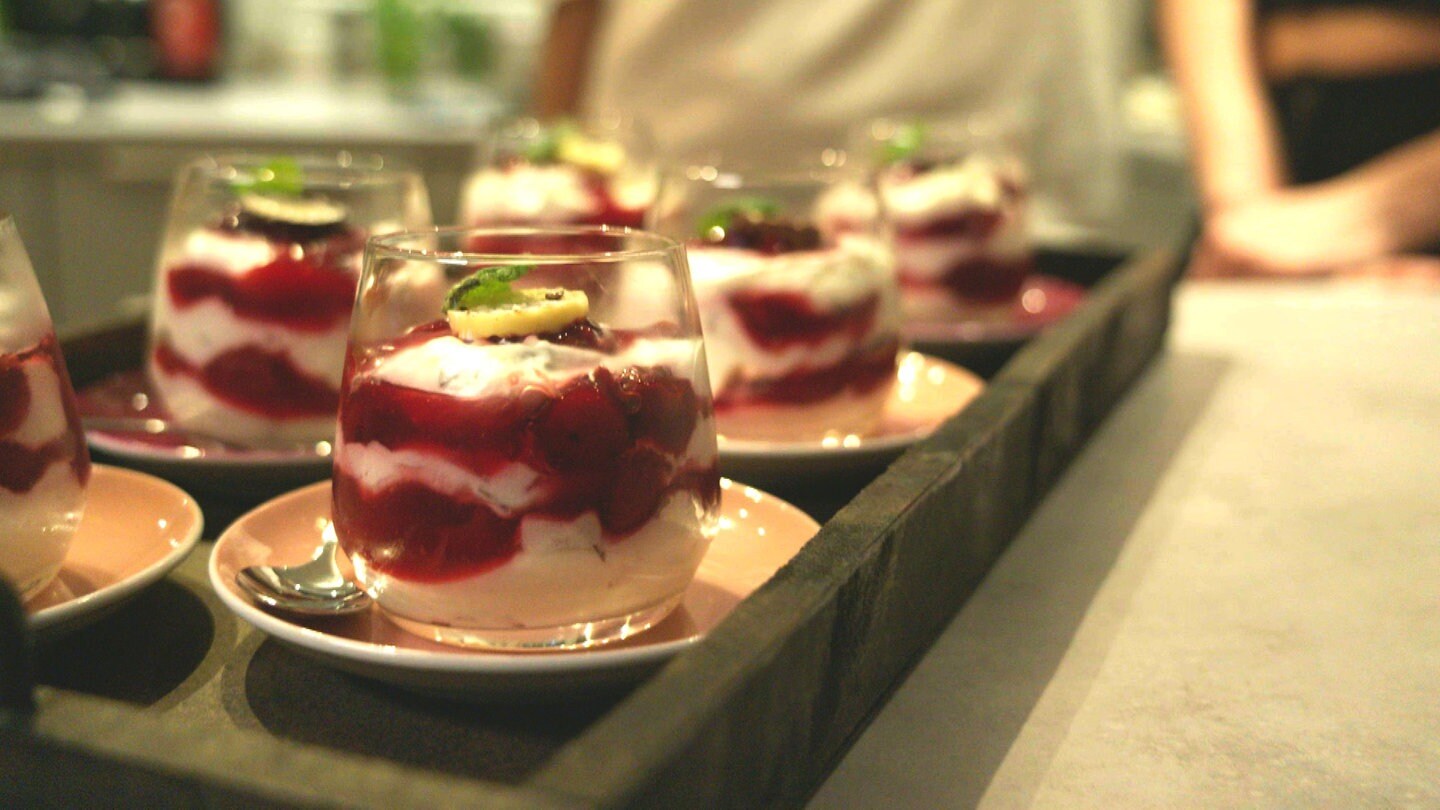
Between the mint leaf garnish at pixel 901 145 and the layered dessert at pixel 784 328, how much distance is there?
1.67 feet

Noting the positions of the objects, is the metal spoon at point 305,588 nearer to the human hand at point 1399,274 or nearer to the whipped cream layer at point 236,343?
the whipped cream layer at point 236,343

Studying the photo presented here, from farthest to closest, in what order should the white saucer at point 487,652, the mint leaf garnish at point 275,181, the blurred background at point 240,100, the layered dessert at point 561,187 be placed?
the blurred background at point 240,100 < the layered dessert at point 561,187 < the mint leaf garnish at point 275,181 < the white saucer at point 487,652

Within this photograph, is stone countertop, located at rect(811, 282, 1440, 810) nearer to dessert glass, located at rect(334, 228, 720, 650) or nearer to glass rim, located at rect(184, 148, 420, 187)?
dessert glass, located at rect(334, 228, 720, 650)

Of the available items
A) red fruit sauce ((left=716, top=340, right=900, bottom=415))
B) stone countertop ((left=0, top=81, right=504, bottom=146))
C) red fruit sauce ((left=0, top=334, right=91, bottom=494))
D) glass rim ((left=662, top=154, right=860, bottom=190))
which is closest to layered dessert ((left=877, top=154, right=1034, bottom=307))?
glass rim ((left=662, top=154, right=860, bottom=190))

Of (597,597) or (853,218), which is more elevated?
(853,218)

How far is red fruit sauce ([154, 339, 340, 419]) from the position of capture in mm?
1109

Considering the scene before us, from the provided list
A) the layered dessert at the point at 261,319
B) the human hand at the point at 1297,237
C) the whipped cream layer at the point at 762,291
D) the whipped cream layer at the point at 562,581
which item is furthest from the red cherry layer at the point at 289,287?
the human hand at the point at 1297,237

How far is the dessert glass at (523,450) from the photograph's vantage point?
0.72 meters

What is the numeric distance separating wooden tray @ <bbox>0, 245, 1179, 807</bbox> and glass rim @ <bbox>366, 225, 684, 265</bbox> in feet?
0.60

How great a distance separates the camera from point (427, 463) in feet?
2.38

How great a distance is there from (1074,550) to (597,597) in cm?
47

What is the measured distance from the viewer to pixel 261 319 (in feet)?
3.61

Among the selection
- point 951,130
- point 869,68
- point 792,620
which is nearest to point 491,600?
point 792,620

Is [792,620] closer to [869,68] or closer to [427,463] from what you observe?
[427,463]
